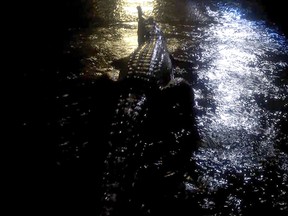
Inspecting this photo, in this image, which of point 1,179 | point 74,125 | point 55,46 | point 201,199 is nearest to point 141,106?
point 74,125

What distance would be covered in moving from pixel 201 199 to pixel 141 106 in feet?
4.55

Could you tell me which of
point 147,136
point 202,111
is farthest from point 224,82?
point 147,136

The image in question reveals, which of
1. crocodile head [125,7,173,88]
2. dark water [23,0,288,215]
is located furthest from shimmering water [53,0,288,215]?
crocodile head [125,7,173,88]

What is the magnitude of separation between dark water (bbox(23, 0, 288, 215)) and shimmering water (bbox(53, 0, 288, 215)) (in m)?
0.01

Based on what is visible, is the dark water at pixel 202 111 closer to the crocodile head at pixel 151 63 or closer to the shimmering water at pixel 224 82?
the shimmering water at pixel 224 82

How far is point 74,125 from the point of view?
4070mm

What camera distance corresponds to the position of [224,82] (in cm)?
516

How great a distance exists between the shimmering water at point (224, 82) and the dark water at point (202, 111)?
0.01 m

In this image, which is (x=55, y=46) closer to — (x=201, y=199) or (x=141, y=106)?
(x=141, y=106)

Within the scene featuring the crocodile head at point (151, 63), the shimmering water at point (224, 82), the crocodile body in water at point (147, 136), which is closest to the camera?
the crocodile body in water at point (147, 136)

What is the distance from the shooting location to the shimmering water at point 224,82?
3425mm

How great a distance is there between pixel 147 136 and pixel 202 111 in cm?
101

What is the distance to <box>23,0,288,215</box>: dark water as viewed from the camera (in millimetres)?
3275

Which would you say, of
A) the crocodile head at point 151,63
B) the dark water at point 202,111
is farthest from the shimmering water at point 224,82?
the crocodile head at point 151,63
